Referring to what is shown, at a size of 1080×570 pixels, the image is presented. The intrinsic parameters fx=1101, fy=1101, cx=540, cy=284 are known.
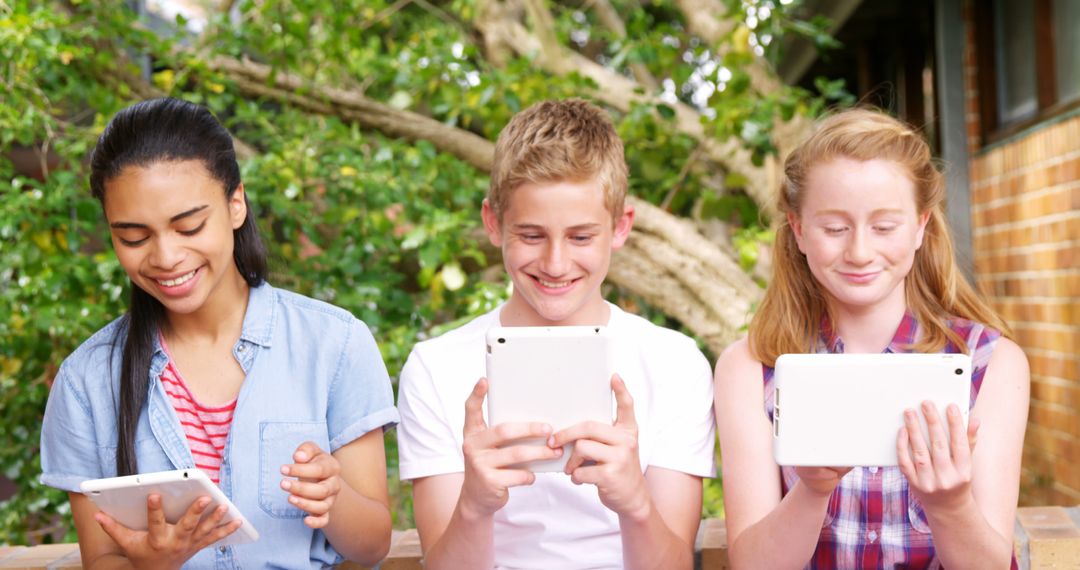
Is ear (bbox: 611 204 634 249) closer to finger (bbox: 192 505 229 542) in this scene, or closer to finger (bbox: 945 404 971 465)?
finger (bbox: 945 404 971 465)

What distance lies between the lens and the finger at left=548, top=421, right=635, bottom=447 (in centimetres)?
184

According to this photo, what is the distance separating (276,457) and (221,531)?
328mm

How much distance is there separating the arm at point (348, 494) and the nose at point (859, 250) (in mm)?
1027

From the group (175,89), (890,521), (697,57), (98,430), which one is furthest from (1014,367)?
(697,57)

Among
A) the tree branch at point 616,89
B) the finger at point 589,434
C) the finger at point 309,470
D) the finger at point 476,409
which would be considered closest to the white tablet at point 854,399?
the finger at point 589,434

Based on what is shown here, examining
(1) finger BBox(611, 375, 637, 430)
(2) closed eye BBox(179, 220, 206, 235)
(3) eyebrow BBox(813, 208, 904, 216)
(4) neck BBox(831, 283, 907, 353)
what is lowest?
(1) finger BBox(611, 375, 637, 430)

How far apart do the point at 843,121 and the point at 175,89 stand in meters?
3.01

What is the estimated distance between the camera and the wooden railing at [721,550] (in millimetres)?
2424

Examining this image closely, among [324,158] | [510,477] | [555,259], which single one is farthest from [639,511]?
[324,158]

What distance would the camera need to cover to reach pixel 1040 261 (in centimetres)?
479

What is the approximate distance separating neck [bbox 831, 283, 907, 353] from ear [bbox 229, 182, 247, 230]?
1.29 meters

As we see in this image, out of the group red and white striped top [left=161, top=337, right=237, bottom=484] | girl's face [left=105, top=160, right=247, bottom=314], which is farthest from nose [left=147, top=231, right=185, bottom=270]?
red and white striped top [left=161, top=337, right=237, bottom=484]

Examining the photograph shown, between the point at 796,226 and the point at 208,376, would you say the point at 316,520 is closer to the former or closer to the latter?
the point at 208,376

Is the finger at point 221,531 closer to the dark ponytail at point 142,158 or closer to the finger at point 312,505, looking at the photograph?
the finger at point 312,505
